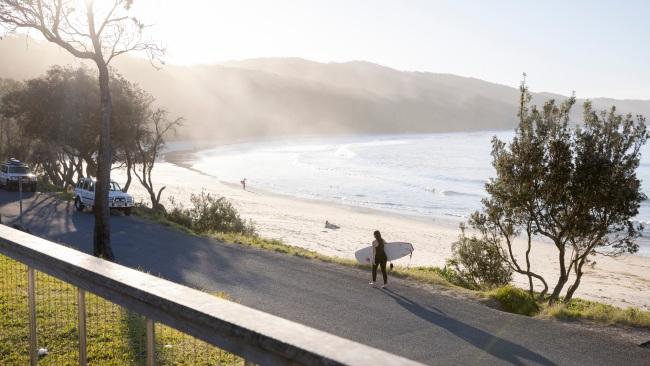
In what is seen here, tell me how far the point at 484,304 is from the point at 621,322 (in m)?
3.07

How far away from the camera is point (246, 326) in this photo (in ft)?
7.02

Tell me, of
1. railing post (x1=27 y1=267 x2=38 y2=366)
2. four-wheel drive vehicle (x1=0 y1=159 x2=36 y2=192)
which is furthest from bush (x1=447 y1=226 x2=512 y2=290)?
four-wheel drive vehicle (x1=0 y1=159 x2=36 y2=192)

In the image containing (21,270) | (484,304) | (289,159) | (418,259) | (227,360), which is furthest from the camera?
(289,159)

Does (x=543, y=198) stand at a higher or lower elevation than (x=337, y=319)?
higher

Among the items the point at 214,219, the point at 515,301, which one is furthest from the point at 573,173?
the point at 214,219

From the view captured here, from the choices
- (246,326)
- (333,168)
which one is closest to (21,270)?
(246,326)

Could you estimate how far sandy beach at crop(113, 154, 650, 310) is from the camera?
101ft

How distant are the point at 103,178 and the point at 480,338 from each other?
12.3 meters

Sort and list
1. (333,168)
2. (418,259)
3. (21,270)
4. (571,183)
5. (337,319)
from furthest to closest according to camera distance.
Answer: (333,168), (418,259), (571,183), (337,319), (21,270)

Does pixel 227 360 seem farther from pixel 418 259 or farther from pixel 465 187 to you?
pixel 465 187

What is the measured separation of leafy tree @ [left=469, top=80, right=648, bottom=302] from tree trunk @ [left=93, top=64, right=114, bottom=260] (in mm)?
11604

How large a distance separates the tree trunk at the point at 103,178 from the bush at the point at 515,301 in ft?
37.0

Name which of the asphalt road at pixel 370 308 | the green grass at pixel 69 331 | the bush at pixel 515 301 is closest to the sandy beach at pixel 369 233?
the bush at pixel 515 301

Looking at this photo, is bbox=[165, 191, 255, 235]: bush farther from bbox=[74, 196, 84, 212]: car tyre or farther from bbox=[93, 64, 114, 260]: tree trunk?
bbox=[93, 64, 114, 260]: tree trunk
